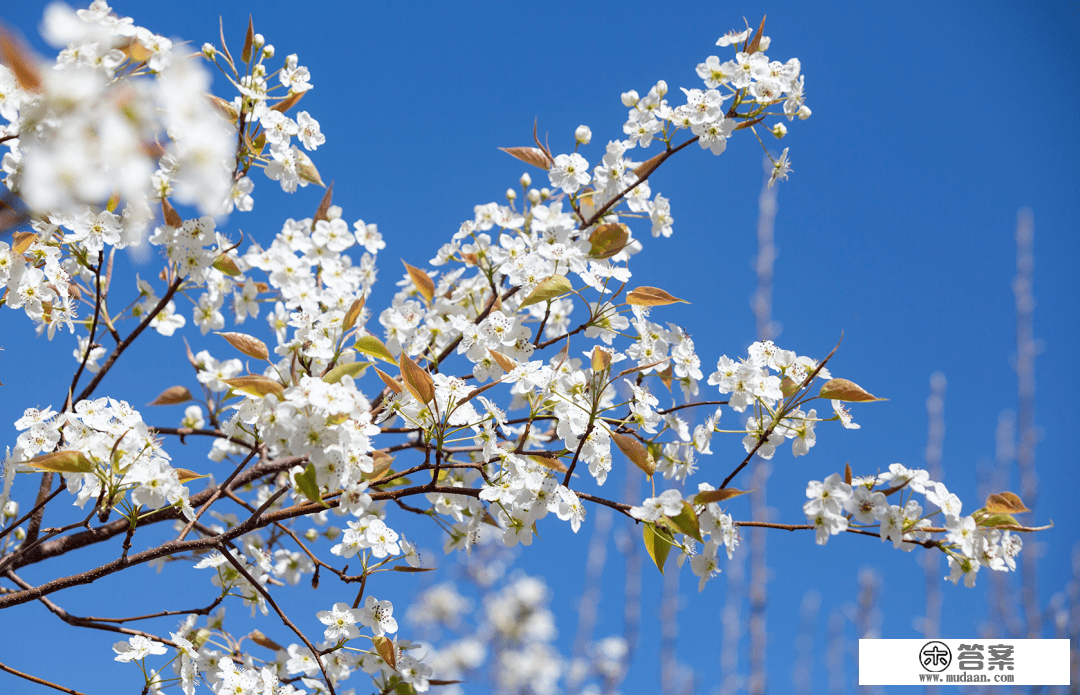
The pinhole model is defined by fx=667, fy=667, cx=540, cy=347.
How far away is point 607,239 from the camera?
1.51 meters

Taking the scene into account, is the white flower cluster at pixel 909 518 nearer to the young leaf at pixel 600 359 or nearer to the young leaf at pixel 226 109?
the young leaf at pixel 600 359

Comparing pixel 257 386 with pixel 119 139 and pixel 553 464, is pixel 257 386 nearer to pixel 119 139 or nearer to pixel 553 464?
pixel 553 464

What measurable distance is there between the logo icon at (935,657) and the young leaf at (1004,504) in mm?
1562

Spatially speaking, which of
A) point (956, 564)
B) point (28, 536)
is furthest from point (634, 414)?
point (28, 536)

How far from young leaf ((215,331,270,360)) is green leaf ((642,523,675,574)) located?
82 cm

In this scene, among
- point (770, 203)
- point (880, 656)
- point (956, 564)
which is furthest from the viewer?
point (770, 203)

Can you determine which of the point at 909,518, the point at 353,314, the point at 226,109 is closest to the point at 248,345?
the point at 353,314

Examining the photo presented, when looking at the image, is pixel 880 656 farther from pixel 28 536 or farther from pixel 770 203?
pixel 770 203

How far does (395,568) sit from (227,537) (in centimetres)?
37

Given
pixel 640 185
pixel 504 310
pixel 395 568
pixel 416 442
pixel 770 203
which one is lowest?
pixel 395 568

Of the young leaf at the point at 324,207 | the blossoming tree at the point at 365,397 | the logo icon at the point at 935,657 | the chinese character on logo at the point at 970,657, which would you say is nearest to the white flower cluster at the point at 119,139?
the blossoming tree at the point at 365,397

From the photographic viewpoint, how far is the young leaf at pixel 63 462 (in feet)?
3.40

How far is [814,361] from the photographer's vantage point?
136 cm

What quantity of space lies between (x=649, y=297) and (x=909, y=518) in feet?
2.06
